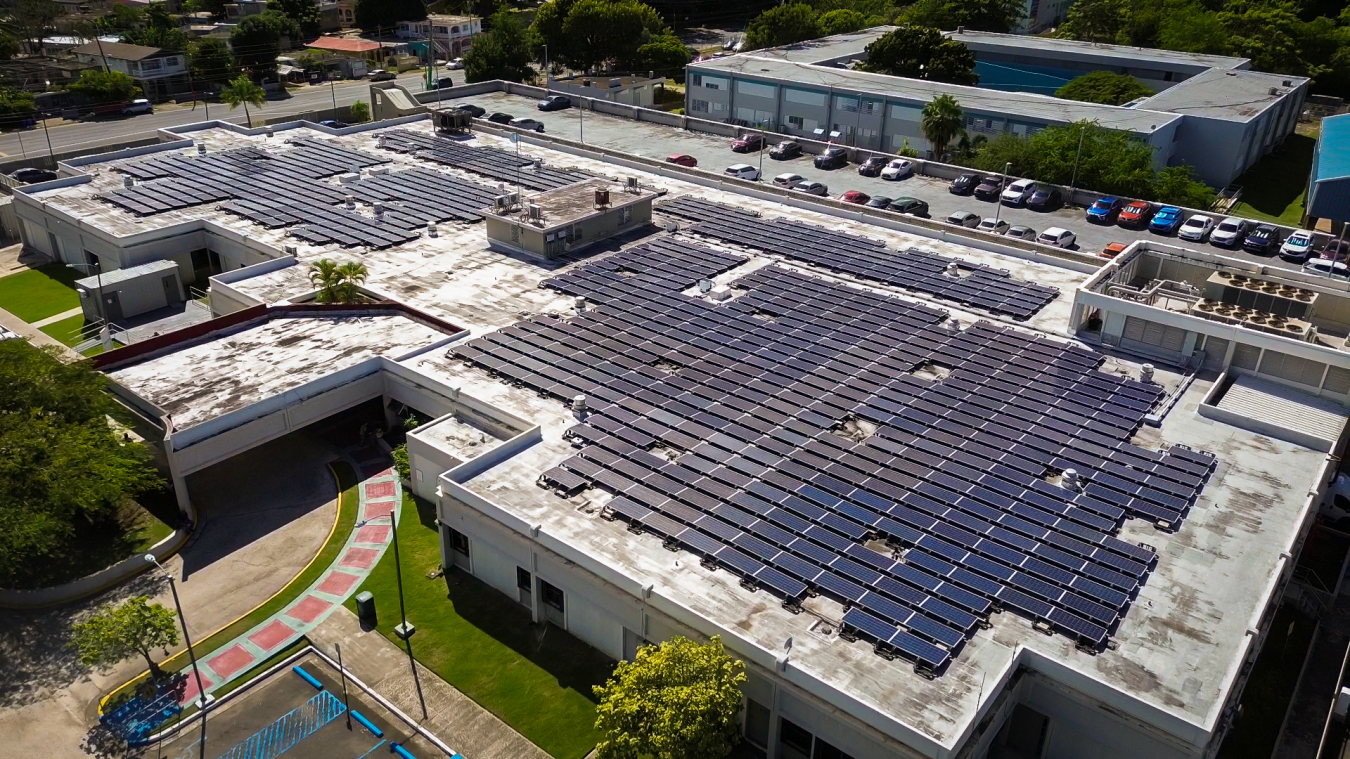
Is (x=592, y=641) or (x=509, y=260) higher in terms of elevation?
(x=509, y=260)

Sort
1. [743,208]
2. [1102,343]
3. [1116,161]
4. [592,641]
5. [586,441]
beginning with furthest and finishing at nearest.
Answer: [1116,161] < [743,208] < [1102,343] < [586,441] < [592,641]

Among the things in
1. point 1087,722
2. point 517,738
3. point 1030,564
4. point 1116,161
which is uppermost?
point 1116,161

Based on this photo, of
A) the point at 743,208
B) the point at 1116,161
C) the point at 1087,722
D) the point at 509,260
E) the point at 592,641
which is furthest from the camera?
the point at 1116,161

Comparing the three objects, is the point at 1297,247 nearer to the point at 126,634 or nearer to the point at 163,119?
the point at 126,634

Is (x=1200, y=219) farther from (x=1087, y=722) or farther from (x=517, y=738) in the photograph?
(x=517, y=738)

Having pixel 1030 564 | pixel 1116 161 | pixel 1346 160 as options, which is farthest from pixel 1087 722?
pixel 1346 160

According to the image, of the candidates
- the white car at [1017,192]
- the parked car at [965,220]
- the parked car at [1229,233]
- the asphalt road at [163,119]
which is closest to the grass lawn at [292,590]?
the parked car at [965,220]

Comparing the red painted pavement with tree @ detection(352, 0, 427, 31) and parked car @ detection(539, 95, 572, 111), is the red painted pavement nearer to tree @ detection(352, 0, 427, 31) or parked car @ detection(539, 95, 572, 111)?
parked car @ detection(539, 95, 572, 111)
